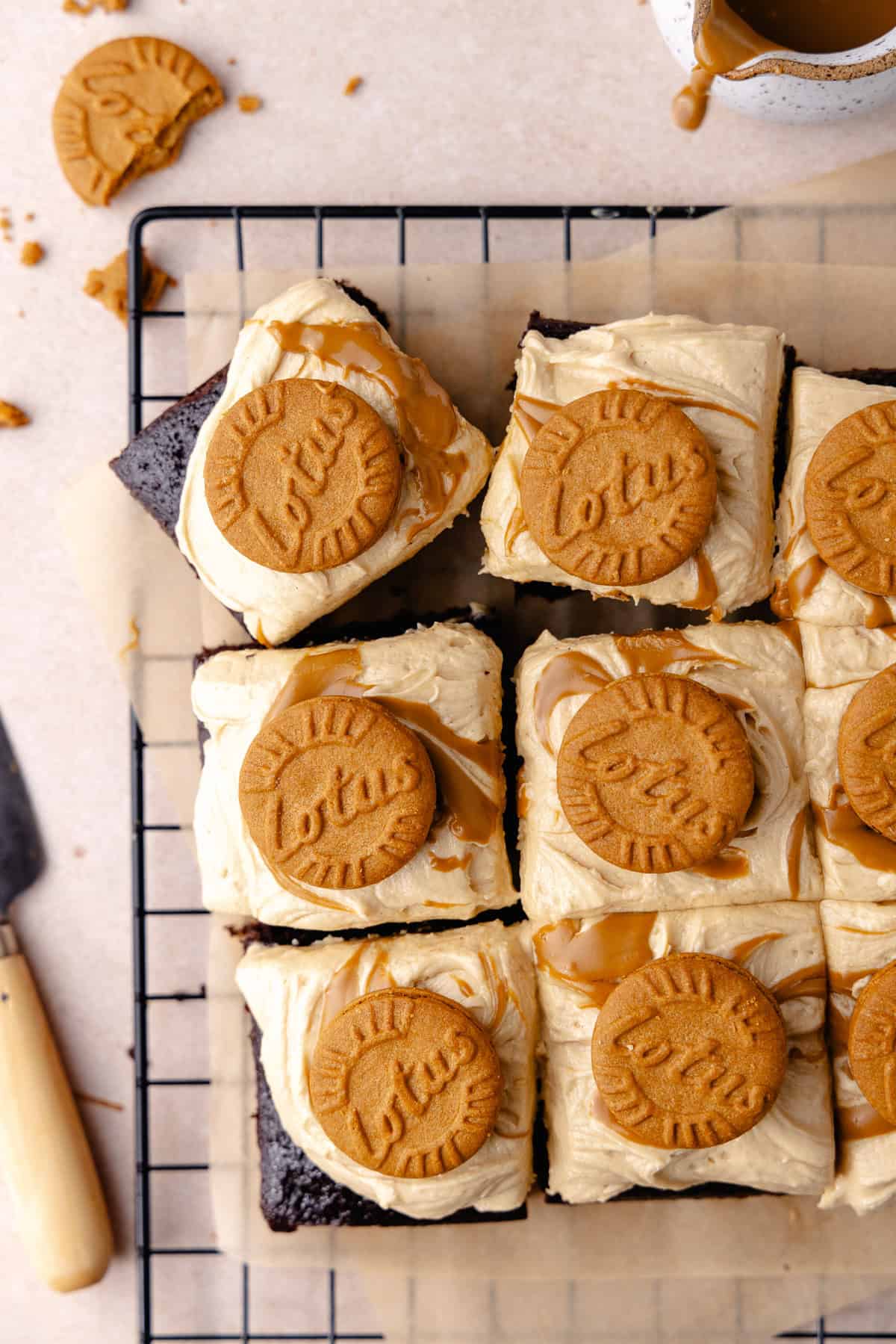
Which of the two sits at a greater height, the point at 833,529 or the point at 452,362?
the point at 452,362

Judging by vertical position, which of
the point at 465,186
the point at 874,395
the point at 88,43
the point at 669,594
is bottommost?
the point at 669,594

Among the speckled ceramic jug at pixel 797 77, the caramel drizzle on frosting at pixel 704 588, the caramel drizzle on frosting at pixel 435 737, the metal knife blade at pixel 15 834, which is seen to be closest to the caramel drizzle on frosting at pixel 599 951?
the caramel drizzle on frosting at pixel 435 737

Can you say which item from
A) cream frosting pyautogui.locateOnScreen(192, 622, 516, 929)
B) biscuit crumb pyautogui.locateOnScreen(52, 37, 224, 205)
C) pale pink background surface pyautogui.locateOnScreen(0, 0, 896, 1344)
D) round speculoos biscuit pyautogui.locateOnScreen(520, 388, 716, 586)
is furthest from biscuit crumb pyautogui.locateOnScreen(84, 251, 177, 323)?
round speculoos biscuit pyautogui.locateOnScreen(520, 388, 716, 586)

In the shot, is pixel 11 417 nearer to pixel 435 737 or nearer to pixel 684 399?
pixel 435 737

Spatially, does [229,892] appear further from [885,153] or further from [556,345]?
[885,153]

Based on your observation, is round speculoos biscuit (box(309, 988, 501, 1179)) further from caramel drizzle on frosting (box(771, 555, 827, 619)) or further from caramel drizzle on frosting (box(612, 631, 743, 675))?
caramel drizzle on frosting (box(771, 555, 827, 619))

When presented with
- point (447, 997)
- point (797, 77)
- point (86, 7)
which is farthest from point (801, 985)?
point (86, 7)

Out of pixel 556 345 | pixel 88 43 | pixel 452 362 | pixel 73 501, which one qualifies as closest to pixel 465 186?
pixel 452 362
